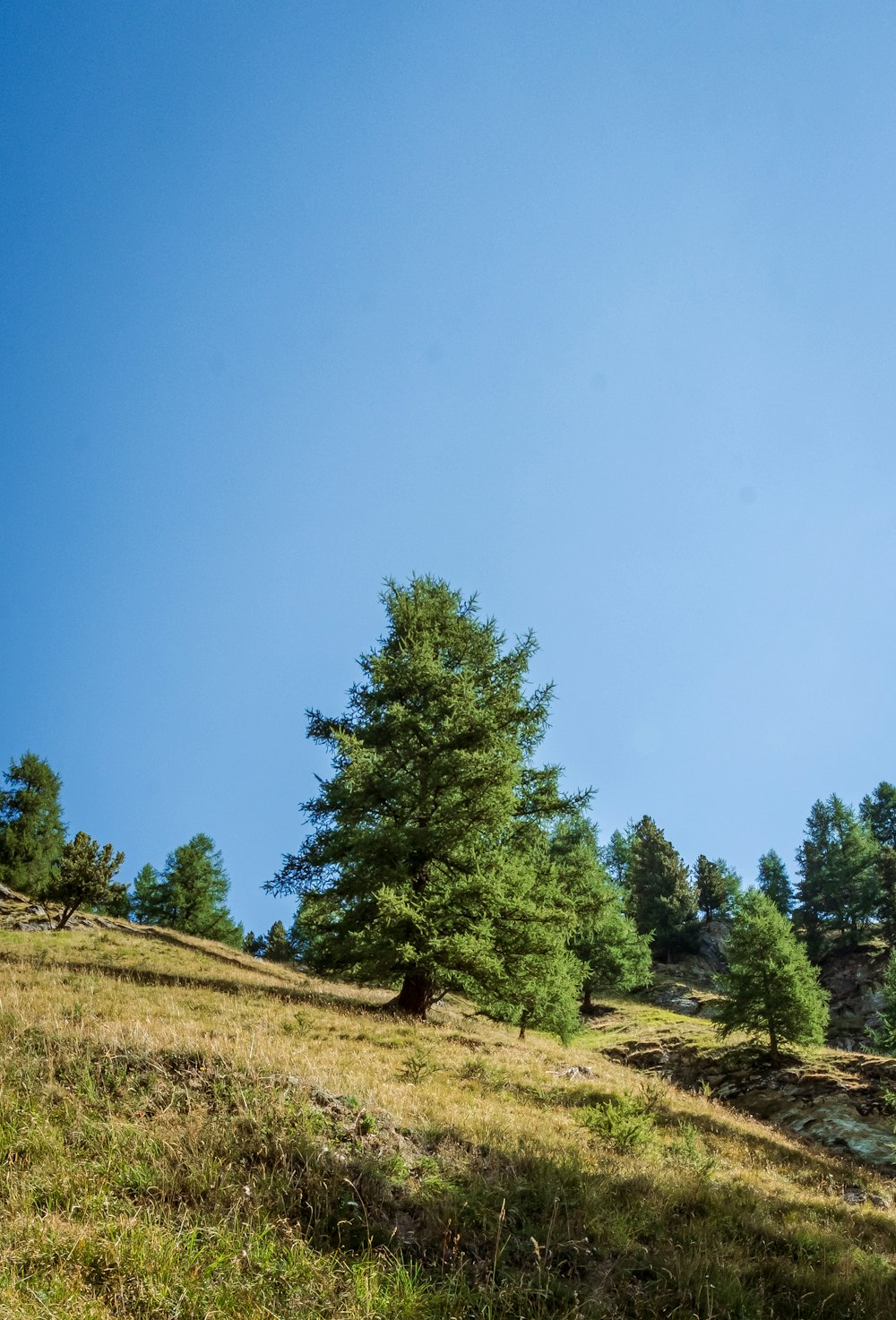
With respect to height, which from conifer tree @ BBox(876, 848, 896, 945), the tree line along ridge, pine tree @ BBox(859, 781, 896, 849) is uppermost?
pine tree @ BBox(859, 781, 896, 849)

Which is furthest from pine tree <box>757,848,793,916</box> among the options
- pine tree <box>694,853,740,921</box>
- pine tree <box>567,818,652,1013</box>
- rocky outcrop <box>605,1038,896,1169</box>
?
rocky outcrop <box>605,1038,896,1169</box>

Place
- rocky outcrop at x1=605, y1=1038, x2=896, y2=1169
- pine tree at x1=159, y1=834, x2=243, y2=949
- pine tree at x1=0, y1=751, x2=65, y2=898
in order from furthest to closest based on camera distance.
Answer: pine tree at x1=159, y1=834, x2=243, y2=949 < pine tree at x1=0, y1=751, x2=65, y2=898 < rocky outcrop at x1=605, y1=1038, x2=896, y2=1169

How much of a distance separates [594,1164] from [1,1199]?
544cm

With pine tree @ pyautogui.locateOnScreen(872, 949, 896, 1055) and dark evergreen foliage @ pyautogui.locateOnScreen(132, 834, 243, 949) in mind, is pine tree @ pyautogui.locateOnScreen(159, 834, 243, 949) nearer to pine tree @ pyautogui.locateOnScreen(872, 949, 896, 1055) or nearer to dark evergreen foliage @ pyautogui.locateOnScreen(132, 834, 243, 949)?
dark evergreen foliage @ pyautogui.locateOnScreen(132, 834, 243, 949)

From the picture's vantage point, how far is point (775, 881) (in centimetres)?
7194

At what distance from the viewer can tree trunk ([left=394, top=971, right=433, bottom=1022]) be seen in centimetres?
1512

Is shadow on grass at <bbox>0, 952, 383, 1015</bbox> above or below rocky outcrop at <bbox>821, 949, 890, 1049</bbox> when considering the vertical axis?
below

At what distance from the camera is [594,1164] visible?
21.2ft

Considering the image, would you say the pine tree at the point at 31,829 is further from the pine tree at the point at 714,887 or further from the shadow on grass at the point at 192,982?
the pine tree at the point at 714,887

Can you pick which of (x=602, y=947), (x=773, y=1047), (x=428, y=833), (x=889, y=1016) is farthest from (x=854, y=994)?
(x=428, y=833)

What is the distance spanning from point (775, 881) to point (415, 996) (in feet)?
235

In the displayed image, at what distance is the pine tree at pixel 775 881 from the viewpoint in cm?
6938

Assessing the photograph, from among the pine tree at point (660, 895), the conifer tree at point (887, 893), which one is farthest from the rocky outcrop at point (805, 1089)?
the conifer tree at point (887, 893)

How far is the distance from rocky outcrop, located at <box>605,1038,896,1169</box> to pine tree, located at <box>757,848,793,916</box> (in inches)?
1897
